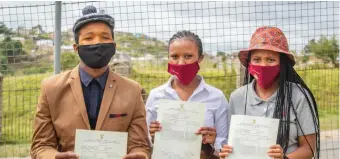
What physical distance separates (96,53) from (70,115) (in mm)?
468

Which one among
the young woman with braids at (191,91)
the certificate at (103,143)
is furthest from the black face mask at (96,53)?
the young woman with braids at (191,91)

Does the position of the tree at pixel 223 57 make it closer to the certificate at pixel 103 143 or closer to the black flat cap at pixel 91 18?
the black flat cap at pixel 91 18

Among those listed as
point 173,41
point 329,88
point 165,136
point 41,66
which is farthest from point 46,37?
point 329,88

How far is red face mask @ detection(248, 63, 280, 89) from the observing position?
376cm

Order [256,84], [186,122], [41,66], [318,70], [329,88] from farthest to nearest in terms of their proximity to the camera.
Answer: [329,88] < [318,70] < [41,66] < [256,84] < [186,122]

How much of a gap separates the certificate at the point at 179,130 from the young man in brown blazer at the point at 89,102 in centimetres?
14

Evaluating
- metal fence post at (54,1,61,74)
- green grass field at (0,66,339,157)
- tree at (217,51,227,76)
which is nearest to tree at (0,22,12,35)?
green grass field at (0,66,339,157)

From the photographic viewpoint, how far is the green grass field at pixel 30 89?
6809 mm

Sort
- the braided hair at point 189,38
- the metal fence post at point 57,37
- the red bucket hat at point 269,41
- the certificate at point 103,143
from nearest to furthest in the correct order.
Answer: the certificate at point 103,143 < the red bucket hat at point 269,41 < the braided hair at point 189,38 < the metal fence post at point 57,37

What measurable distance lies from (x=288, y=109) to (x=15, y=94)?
4.61 m

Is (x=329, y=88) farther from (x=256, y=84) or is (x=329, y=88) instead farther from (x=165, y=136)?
(x=165, y=136)

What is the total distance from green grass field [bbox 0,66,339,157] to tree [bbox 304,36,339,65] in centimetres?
21

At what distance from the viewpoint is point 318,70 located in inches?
278

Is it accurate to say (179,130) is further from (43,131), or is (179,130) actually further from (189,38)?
(43,131)
